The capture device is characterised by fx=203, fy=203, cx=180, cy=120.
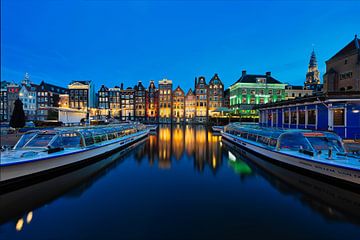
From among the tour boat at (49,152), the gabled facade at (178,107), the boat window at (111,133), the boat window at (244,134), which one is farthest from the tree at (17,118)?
the gabled facade at (178,107)

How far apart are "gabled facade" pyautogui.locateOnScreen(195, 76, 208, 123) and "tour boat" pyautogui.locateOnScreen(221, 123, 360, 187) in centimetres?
5643

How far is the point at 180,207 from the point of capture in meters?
8.01

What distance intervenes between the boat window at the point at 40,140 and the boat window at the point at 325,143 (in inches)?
686

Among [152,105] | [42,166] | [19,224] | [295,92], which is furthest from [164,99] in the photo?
[19,224]

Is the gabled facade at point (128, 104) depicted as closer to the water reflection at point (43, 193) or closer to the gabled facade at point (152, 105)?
the gabled facade at point (152, 105)

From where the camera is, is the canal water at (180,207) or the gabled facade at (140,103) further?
the gabled facade at (140,103)

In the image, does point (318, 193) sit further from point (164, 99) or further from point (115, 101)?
point (115, 101)

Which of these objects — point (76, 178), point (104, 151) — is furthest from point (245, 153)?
point (76, 178)

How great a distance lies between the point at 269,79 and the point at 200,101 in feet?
79.0

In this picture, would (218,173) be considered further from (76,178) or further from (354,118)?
(354,118)

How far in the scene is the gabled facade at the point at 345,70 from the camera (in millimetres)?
34322

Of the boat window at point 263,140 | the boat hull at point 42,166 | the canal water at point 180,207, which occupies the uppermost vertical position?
the boat window at point 263,140

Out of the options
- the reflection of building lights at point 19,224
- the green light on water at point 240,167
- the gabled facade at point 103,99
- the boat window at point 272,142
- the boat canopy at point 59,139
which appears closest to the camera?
the reflection of building lights at point 19,224

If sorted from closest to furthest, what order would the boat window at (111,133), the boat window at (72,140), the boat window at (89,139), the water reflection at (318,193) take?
the water reflection at (318,193) < the boat window at (72,140) < the boat window at (89,139) < the boat window at (111,133)
